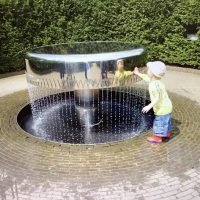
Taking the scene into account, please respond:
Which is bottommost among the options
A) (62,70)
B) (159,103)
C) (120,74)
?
(159,103)

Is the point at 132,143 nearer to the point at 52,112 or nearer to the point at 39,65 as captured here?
the point at 39,65

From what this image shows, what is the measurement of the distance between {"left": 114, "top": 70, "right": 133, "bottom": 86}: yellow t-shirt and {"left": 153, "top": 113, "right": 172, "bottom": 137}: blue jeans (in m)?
0.91

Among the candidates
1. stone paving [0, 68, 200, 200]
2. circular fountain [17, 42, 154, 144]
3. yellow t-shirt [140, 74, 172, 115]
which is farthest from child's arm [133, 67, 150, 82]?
stone paving [0, 68, 200, 200]

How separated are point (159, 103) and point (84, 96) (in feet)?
6.13

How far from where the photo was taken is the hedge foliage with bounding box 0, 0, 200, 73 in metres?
10.8

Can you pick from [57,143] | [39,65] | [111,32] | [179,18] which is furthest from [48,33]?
[57,143]

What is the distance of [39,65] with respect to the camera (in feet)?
19.7

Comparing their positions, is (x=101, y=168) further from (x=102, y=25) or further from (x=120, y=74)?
(x=102, y=25)

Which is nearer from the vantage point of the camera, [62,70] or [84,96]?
[62,70]

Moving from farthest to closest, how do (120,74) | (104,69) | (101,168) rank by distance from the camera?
1. (120,74)
2. (104,69)
3. (101,168)

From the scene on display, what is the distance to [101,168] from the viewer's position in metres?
4.91

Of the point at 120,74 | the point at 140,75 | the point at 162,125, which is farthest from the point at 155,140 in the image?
the point at 120,74

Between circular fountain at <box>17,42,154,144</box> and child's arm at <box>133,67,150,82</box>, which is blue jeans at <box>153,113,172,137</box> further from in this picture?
circular fountain at <box>17,42,154,144</box>

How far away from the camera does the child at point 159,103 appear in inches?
209
